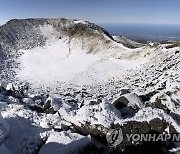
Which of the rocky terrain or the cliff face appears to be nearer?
the rocky terrain

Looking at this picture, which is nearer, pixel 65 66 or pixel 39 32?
pixel 65 66

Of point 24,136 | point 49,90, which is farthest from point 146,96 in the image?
point 49,90

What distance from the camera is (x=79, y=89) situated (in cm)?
3256

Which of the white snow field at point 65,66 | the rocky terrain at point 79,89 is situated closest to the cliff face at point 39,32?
the rocky terrain at point 79,89

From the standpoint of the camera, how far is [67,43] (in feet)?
180

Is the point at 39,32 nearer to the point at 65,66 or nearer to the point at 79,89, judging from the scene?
the point at 65,66

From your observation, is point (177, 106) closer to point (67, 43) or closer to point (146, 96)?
point (146, 96)

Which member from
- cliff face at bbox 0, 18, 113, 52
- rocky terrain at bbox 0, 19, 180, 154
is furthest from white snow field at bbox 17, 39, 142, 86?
cliff face at bbox 0, 18, 113, 52

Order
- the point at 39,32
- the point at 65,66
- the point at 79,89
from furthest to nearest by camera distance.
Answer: the point at 39,32 < the point at 65,66 < the point at 79,89

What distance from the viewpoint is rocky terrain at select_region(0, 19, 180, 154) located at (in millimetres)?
11539

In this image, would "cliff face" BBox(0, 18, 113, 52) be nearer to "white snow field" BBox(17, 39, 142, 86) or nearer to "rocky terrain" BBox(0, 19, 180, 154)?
"rocky terrain" BBox(0, 19, 180, 154)

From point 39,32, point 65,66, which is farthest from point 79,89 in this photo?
point 39,32

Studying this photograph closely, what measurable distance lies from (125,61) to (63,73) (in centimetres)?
825

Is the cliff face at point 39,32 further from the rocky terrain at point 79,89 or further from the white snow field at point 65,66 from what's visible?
the white snow field at point 65,66
